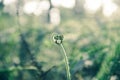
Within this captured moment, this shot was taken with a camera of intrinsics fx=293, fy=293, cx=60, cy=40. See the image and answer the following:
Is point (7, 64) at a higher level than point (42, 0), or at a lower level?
lower

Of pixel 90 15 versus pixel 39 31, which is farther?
pixel 90 15

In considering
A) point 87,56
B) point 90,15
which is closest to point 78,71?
point 87,56

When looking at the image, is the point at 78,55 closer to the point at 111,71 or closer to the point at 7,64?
the point at 111,71

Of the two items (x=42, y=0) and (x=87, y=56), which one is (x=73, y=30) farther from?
(x=87, y=56)

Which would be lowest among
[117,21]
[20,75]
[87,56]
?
[20,75]

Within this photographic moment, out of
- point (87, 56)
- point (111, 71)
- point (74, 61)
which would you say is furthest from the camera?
point (87, 56)

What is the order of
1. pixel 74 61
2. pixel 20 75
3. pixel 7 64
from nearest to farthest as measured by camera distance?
pixel 74 61
pixel 20 75
pixel 7 64
